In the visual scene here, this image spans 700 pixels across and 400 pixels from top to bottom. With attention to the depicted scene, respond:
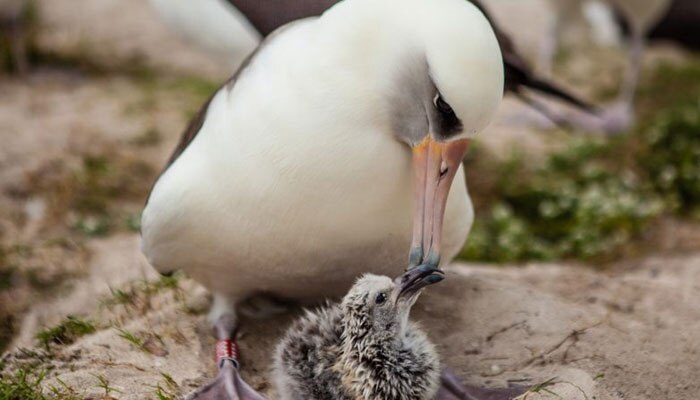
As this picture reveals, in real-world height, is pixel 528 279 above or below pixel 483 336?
below

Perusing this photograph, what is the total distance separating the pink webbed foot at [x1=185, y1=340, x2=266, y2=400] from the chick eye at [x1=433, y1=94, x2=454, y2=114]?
1084mm

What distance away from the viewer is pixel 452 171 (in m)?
3.09

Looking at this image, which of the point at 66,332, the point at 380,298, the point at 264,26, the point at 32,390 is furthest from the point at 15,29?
the point at 380,298

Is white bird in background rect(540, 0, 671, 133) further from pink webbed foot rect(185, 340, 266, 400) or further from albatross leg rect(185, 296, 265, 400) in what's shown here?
pink webbed foot rect(185, 340, 266, 400)

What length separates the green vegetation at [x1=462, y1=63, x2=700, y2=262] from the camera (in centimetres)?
533

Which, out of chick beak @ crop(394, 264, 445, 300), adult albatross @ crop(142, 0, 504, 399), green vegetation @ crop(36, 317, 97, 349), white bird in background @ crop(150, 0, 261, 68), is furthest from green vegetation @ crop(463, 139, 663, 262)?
chick beak @ crop(394, 264, 445, 300)

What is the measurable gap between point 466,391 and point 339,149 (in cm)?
86

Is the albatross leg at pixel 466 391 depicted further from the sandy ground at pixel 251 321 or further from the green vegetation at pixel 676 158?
the green vegetation at pixel 676 158

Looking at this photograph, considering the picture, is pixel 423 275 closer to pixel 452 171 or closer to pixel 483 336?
pixel 452 171

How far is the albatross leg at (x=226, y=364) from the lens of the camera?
330 centimetres

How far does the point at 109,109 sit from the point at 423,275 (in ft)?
13.8

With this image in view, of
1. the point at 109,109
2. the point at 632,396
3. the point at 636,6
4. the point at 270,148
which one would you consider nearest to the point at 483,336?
the point at 632,396

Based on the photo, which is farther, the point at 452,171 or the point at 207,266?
the point at 207,266

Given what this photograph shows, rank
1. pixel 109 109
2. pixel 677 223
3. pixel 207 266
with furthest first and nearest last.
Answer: pixel 109 109 → pixel 677 223 → pixel 207 266
